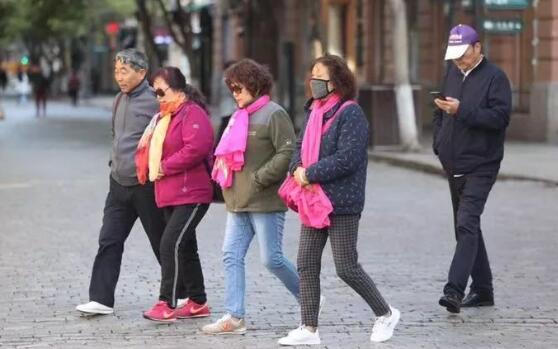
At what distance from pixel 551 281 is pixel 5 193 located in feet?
30.6

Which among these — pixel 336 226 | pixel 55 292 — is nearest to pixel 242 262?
pixel 336 226

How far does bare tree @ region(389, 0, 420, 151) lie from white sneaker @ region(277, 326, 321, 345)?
648 inches

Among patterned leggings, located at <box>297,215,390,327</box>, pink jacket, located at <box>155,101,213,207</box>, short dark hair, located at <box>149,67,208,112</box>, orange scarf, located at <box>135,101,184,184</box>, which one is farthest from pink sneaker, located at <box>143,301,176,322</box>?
short dark hair, located at <box>149,67,208,112</box>

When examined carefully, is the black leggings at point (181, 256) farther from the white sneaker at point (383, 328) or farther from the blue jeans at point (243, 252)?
the white sneaker at point (383, 328)

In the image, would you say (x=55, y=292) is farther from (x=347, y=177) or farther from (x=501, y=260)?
(x=501, y=260)

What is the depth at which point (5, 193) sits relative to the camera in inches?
696

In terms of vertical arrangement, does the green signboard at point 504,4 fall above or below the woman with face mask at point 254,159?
above

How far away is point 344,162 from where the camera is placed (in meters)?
7.41

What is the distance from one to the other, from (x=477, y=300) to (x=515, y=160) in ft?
43.1

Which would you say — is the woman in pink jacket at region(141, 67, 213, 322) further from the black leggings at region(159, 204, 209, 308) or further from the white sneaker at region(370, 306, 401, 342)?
the white sneaker at region(370, 306, 401, 342)

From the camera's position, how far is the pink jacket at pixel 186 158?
827 centimetres

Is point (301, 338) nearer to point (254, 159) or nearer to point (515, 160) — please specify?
point (254, 159)

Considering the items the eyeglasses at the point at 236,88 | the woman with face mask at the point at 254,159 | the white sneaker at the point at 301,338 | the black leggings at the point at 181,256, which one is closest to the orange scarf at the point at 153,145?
the black leggings at the point at 181,256

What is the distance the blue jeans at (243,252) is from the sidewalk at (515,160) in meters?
10.7
